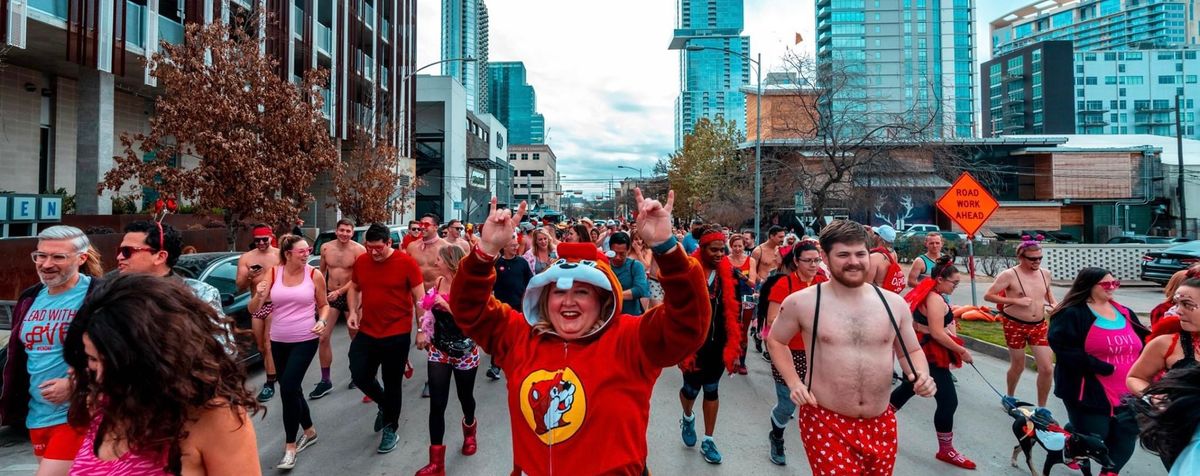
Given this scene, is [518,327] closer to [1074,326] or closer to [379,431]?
[379,431]

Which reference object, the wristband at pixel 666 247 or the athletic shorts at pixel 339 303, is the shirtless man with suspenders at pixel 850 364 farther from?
the athletic shorts at pixel 339 303

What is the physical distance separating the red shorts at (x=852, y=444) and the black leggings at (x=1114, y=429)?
1957mm

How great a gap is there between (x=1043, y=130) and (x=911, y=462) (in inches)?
3999

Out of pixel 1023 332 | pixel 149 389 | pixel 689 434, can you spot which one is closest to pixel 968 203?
pixel 1023 332

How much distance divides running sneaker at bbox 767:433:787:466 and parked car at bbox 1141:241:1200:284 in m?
16.6

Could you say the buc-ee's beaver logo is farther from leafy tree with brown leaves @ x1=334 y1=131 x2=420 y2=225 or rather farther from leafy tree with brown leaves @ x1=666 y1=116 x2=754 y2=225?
leafy tree with brown leaves @ x1=666 y1=116 x2=754 y2=225

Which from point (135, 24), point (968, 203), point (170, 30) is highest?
point (170, 30)

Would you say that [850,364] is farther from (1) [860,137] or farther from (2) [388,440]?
(1) [860,137]

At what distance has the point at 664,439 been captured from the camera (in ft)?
16.9

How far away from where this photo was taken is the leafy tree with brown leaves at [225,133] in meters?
12.9

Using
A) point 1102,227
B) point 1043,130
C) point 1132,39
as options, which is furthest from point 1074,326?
point 1132,39

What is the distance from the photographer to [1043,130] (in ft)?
275

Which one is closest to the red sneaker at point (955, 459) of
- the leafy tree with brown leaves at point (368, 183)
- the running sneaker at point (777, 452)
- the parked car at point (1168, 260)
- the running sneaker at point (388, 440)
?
the running sneaker at point (777, 452)

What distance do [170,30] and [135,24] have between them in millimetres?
1534
